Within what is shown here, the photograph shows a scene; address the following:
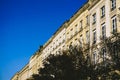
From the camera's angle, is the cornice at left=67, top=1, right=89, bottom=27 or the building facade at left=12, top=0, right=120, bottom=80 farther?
the cornice at left=67, top=1, right=89, bottom=27

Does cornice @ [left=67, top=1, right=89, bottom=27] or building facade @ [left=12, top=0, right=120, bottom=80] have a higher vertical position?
cornice @ [left=67, top=1, right=89, bottom=27]

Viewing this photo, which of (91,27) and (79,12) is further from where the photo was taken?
(79,12)

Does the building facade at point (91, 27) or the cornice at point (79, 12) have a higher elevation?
the cornice at point (79, 12)

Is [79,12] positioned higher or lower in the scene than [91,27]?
higher

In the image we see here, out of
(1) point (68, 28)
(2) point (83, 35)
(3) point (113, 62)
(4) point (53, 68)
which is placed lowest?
(3) point (113, 62)

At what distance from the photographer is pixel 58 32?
6931 centimetres

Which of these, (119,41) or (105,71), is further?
(105,71)

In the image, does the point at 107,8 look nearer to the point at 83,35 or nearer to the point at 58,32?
the point at 83,35

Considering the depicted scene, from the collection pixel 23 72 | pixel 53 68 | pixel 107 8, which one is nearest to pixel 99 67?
pixel 53 68

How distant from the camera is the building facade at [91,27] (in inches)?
1634

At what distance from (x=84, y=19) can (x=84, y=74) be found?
775 inches

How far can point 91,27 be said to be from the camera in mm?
48812

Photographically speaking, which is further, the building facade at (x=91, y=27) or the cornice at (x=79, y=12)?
the cornice at (x=79, y=12)

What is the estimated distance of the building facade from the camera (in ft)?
136
